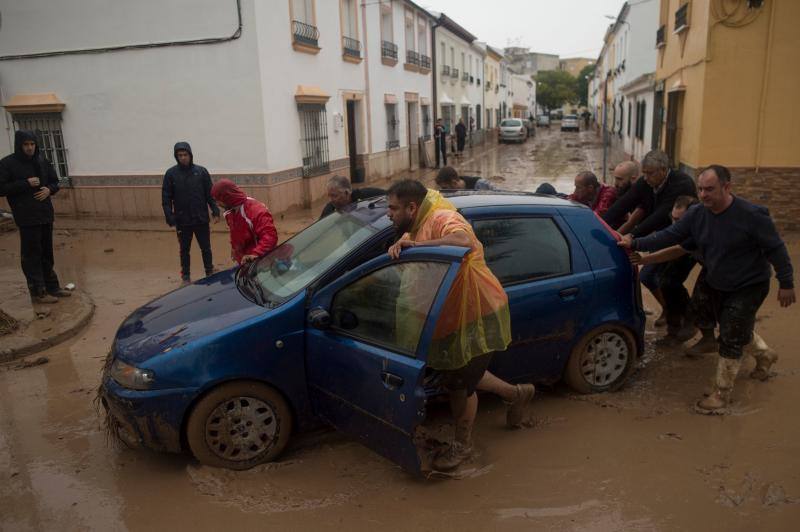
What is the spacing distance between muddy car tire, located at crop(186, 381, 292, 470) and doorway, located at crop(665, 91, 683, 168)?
11.6 meters

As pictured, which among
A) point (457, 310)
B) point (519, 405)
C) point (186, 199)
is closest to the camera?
point (457, 310)

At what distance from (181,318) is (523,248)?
2.27 m

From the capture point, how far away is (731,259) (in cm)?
418

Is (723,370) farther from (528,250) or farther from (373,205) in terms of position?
(373,205)

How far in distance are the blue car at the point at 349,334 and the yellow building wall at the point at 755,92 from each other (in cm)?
712

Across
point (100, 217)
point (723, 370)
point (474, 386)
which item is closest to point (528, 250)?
point (474, 386)

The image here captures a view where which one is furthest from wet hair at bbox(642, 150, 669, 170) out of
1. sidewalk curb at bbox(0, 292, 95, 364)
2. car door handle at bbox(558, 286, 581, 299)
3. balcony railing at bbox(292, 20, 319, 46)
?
balcony railing at bbox(292, 20, 319, 46)

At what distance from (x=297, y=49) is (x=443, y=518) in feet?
40.5

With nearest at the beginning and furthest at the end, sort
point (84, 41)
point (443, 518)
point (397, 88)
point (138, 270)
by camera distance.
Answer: point (443, 518)
point (138, 270)
point (84, 41)
point (397, 88)

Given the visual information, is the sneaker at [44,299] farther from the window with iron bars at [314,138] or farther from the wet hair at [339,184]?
the window with iron bars at [314,138]

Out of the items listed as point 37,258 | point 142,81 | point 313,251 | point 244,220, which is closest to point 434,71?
point 142,81

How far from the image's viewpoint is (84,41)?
42.1 ft

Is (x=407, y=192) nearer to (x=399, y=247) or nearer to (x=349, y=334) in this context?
(x=399, y=247)

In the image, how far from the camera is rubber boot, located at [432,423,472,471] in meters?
3.58
